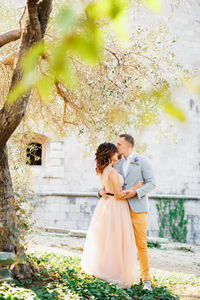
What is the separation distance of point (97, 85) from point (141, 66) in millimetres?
724

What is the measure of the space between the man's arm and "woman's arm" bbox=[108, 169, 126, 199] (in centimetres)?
8

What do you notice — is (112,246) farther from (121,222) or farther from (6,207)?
(6,207)

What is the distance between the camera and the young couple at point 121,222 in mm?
3674

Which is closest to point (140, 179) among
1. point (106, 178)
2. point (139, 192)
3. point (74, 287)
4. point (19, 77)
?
point (139, 192)

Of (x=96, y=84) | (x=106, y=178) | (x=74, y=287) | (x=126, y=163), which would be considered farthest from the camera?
(x=96, y=84)

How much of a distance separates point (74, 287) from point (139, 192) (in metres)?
1.13

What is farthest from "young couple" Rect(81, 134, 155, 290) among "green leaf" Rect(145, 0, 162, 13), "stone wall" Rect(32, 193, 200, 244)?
"stone wall" Rect(32, 193, 200, 244)

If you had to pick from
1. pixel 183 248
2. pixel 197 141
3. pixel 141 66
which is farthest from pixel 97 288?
pixel 197 141

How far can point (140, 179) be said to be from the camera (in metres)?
3.82

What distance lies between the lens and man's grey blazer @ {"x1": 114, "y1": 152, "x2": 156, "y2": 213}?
12.1 ft

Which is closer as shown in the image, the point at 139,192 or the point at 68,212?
the point at 139,192

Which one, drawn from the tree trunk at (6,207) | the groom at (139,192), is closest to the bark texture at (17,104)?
the tree trunk at (6,207)

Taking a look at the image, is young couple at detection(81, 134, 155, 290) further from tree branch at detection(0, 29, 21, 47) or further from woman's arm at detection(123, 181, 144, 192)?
tree branch at detection(0, 29, 21, 47)

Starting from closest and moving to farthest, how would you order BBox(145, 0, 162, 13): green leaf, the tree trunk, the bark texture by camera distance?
1. BBox(145, 0, 162, 13): green leaf
2. the bark texture
3. the tree trunk
